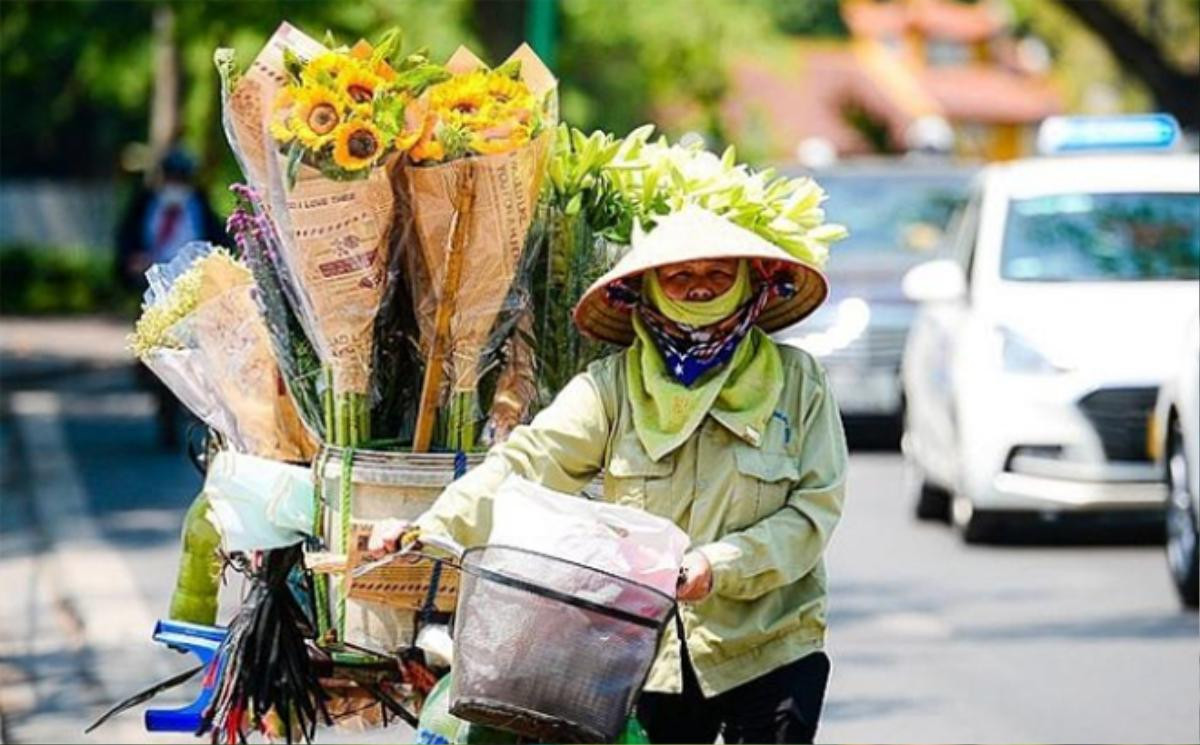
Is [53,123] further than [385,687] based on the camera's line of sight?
Yes

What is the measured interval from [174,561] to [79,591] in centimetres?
85

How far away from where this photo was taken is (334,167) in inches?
227

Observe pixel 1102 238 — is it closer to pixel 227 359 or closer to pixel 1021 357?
pixel 1021 357

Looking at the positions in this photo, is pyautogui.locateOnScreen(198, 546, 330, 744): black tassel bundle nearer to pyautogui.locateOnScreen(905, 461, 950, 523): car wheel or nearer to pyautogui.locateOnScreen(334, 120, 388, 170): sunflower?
pyautogui.locateOnScreen(334, 120, 388, 170): sunflower

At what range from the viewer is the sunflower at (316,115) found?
575 centimetres

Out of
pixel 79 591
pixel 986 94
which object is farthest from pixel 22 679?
pixel 986 94

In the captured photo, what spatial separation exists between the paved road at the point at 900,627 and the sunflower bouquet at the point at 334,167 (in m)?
3.37

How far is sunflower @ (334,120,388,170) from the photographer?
5.75 meters

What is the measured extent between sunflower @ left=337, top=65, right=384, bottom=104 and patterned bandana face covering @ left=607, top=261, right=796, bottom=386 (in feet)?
2.58

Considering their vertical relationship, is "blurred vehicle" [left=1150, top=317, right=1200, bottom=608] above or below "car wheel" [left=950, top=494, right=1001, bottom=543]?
above

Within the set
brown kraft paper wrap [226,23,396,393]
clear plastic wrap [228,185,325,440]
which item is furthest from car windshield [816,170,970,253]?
brown kraft paper wrap [226,23,396,393]

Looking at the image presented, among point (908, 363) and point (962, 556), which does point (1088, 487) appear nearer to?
point (962, 556)

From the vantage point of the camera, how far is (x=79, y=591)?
1252cm

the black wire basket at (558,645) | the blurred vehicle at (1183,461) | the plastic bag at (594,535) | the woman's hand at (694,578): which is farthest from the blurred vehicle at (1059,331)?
the black wire basket at (558,645)
